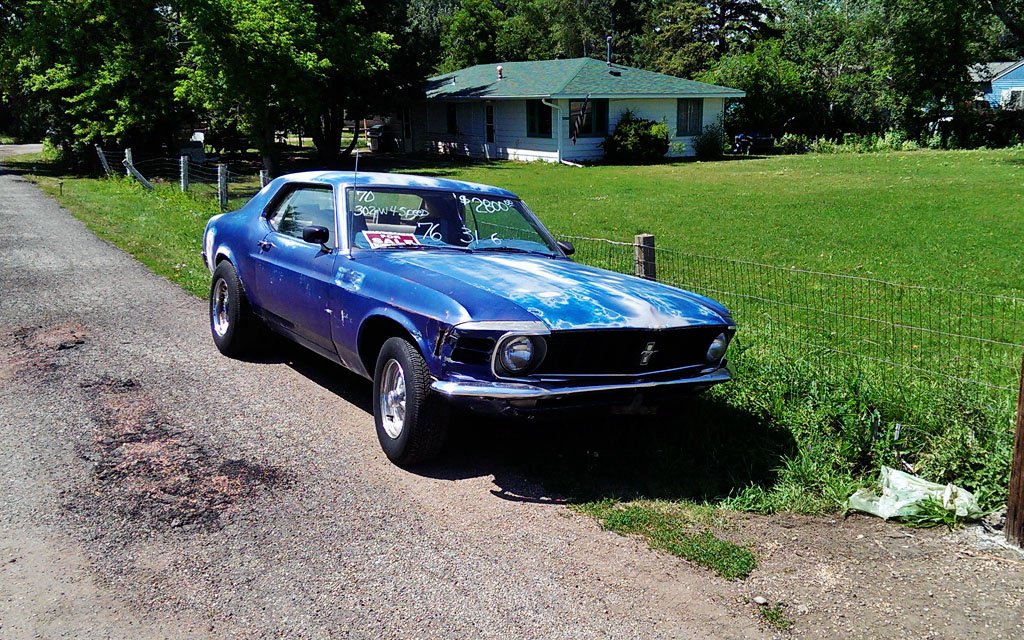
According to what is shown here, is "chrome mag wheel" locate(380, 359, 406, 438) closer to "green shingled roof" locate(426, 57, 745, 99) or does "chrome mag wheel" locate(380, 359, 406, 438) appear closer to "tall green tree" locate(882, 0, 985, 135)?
"green shingled roof" locate(426, 57, 745, 99)

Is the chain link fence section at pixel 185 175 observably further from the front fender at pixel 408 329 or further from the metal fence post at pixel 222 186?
the front fender at pixel 408 329

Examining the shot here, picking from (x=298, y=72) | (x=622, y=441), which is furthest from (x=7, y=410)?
(x=298, y=72)

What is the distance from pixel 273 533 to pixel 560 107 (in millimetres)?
32622

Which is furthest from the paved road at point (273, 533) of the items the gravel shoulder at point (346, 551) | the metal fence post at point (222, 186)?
the metal fence post at point (222, 186)

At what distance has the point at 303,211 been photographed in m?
7.02

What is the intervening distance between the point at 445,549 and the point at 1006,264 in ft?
33.9

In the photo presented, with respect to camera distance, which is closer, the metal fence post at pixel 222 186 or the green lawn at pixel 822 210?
the green lawn at pixel 822 210

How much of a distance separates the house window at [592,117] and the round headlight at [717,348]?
31.1 meters

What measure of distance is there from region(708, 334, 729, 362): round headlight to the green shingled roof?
3045 cm

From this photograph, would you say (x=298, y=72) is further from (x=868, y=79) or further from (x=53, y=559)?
(x=868, y=79)

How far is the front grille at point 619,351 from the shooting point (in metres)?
4.98

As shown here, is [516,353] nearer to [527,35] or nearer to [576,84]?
[576,84]

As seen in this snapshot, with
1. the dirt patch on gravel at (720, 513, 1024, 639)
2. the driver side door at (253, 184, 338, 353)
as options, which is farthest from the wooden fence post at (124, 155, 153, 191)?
the dirt patch on gravel at (720, 513, 1024, 639)

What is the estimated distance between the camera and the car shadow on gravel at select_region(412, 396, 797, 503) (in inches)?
207
